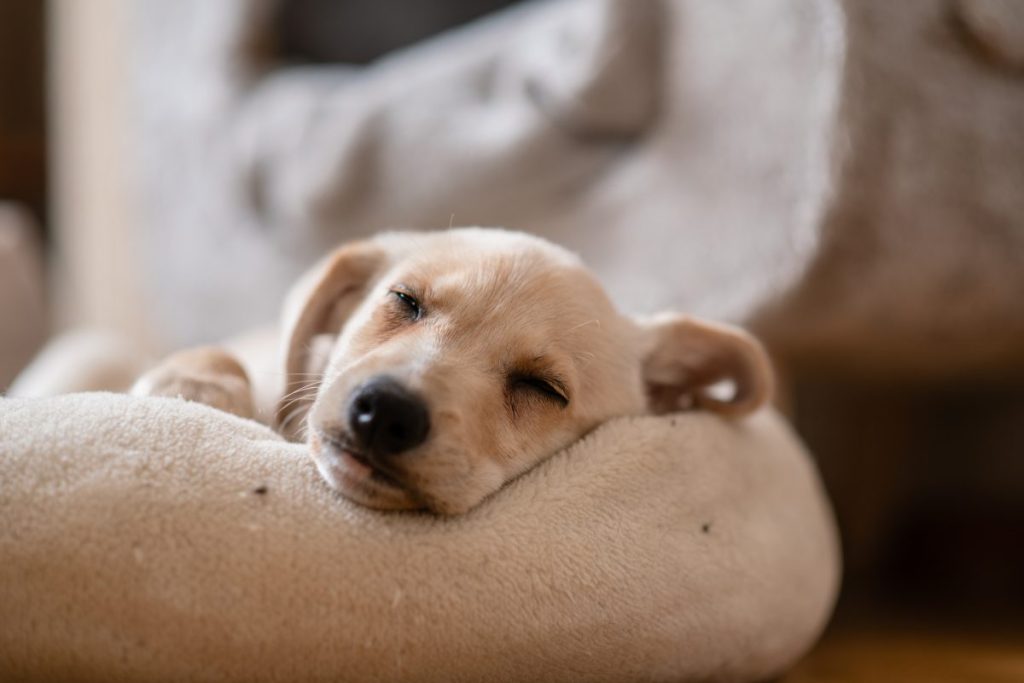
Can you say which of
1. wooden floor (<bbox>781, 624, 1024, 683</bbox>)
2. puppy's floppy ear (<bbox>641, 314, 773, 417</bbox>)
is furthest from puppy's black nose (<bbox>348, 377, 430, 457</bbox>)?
wooden floor (<bbox>781, 624, 1024, 683</bbox>)

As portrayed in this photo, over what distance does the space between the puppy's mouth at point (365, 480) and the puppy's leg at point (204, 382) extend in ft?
1.19

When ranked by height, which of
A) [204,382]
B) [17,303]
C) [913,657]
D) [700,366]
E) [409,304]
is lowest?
[17,303]

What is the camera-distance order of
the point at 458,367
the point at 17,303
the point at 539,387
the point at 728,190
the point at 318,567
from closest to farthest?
the point at 318,567 → the point at 458,367 → the point at 539,387 → the point at 728,190 → the point at 17,303

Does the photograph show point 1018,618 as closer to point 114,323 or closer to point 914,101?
point 914,101

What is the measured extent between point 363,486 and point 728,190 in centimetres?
126

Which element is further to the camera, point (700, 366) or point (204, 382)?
point (700, 366)

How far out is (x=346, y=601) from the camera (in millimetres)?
1159

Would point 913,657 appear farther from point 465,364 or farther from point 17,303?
point 17,303

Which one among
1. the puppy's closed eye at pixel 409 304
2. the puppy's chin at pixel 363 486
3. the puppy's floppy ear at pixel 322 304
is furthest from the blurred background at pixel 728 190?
the puppy's chin at pixel 363 486

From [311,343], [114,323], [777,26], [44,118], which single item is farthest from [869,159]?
[44,118]

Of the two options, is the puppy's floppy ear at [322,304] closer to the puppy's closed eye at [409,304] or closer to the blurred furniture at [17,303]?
the puppy's closed eye at [409,304]

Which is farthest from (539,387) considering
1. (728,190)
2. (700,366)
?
(728,190)

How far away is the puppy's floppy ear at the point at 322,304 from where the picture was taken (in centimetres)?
172

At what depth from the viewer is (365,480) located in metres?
1.26
